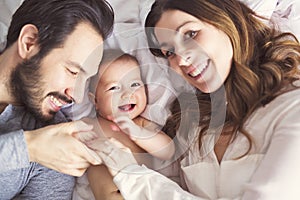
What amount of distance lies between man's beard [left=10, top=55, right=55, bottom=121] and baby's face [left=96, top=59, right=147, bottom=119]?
0.33ft

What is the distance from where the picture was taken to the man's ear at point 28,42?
0.87 metres

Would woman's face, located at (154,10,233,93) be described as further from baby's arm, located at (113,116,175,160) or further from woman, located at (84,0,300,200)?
baby's arm, located at (113,116,175,160)

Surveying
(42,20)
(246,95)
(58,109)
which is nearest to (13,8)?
(42,20)

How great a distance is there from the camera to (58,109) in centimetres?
88

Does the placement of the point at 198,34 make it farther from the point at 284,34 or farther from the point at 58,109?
the point at 58,109

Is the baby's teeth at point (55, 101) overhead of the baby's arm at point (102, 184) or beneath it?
overhead

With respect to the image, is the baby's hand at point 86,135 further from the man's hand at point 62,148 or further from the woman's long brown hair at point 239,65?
the woman's long brown hair at point 239,65

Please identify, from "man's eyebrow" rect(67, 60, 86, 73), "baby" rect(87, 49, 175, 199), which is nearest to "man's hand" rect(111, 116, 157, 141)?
"baby" rect(87, 49, 175, 199)

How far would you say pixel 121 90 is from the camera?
2.79 feet

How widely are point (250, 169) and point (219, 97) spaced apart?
15 cm

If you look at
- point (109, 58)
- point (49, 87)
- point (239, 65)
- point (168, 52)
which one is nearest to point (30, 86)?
point (49, 87)

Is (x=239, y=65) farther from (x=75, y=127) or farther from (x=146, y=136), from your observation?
(x=75, y=127)

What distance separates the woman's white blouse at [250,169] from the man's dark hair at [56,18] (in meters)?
0.27

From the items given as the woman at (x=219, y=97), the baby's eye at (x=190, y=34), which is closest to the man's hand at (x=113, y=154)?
the woman at (x=219, y=97)
